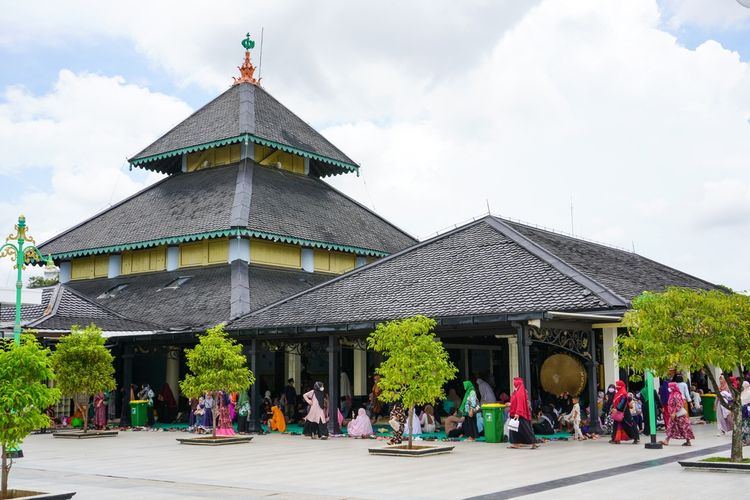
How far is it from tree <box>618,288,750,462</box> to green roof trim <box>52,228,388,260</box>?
1801cm

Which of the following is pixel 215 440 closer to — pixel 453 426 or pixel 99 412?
pixel 453 426

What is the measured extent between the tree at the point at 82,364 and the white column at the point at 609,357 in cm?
1376

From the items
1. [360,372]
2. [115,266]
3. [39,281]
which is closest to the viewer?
[360,372]

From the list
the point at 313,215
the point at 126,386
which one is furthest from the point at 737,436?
the point at 313,215

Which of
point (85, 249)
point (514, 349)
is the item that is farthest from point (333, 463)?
point (85, 249)

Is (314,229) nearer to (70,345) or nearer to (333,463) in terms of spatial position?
(70,345)

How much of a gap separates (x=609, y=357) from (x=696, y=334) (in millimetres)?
8627

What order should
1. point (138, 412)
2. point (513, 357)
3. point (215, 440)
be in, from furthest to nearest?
1. point (138, 412)
2. point (513, 357)
3. point (215, 440)

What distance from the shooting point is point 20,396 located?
426 inches

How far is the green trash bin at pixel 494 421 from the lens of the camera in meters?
20.3

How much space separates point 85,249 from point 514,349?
18.8 metres

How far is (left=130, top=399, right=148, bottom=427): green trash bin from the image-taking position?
27.1 m

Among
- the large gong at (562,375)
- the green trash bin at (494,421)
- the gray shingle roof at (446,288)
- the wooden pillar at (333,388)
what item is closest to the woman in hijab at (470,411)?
the green trash bin at (494,421)

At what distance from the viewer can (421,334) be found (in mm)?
18031
